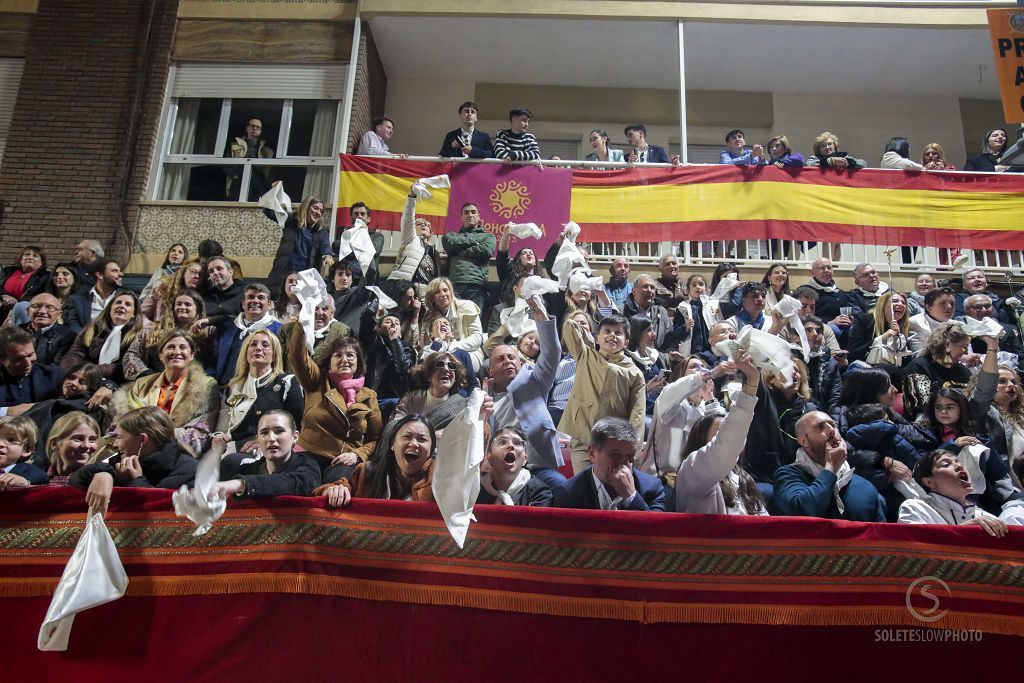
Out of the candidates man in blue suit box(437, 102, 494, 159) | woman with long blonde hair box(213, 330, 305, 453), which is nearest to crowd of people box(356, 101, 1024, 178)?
man in blue suit box(437, 102, 494, 159)

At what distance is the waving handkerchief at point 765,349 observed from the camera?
3564 millimetres

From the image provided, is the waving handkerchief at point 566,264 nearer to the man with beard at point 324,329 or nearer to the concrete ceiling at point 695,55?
the man with beard at point 324,329

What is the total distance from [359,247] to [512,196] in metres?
2.10

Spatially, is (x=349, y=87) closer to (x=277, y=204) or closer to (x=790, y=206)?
(x=277, y=204)

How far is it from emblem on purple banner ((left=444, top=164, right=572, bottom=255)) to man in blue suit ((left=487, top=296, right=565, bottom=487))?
3569mm

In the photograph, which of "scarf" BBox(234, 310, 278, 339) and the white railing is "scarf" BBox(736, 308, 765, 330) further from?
"scarf" BBox(234, 310, 278, 339)

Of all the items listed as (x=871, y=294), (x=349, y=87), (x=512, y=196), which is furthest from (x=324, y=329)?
(x=349, y=87)

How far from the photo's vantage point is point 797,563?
3.40 meters

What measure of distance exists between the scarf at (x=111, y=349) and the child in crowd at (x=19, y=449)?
138 centimetres

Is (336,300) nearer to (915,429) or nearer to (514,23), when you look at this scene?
(915,429)

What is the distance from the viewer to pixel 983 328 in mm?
5754

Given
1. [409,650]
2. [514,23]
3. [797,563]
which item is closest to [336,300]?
[409,650]

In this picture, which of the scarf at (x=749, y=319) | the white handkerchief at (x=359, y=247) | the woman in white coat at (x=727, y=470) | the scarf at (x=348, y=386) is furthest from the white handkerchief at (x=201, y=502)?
the scarf at (x=749, y=319)

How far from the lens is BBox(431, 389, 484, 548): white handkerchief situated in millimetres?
3420
